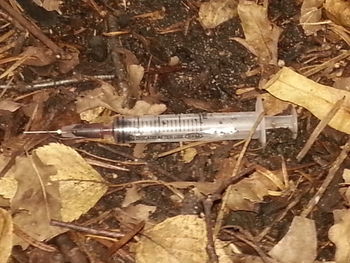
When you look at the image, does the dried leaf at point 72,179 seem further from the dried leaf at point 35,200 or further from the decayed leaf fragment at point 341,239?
the decayed leaf fragment at point 341,239

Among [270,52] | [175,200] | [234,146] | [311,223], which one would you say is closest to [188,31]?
[270,52]

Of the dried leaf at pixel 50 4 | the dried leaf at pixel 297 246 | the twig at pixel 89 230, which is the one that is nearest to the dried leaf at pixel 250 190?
the dried leaf at pixel 297 246

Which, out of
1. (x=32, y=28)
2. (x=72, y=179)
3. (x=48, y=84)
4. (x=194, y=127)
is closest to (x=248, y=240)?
(x=194, y=127)

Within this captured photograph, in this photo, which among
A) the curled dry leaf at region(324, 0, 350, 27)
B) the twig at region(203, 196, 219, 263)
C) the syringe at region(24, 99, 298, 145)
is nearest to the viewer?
the twig at region(203, 196, 219, 263)

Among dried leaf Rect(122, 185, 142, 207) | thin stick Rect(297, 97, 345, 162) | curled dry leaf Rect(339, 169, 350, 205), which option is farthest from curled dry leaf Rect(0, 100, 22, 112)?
curled dry leaf Rect(339, 169, 350, 205)

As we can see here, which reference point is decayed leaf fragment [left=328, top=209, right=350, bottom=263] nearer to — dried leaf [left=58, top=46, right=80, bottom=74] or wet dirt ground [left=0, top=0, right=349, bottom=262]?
wet dirt ground [left=0, top=0, right=349, bottom=262]

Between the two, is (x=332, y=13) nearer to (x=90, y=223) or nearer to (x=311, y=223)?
(x=311, y=223)
